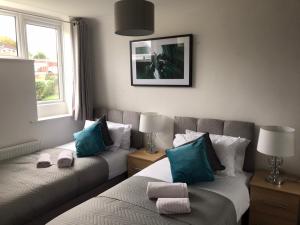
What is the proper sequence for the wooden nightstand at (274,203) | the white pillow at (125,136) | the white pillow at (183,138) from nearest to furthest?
the wooden nightstand at (274,203) < the white pillow at (183,138) < the white pillow at (125,136)

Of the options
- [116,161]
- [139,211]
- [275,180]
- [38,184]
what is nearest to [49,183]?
[38,184]

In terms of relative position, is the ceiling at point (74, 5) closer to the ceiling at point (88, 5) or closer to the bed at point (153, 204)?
Answer: the ceiling at point (88, 5)

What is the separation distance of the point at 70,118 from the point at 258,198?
2895 millimetres

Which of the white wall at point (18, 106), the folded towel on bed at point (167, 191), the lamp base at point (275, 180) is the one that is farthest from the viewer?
the white wall at point (18, 106)

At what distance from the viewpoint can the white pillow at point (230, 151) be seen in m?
2.54

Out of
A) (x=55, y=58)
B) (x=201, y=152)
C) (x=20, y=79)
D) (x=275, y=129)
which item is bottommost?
(x=201, y=152)

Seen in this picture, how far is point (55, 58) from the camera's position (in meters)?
3.94

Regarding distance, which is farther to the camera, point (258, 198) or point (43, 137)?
point (43, 137)

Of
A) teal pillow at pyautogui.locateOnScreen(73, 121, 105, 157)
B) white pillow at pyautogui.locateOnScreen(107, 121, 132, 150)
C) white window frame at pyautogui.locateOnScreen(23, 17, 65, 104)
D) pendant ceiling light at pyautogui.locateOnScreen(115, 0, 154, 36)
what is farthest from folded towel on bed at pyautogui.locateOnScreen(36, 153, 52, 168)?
pendant ceiling light at pyautogui.locateOnScreen(115, 0, 154, 36)

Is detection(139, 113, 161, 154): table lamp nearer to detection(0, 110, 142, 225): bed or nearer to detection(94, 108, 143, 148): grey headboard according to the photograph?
detection(94, 108, 143, 148): grey headboard

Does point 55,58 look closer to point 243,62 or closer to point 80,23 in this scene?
point 80,23

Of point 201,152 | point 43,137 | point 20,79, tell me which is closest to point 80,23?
point 20,79

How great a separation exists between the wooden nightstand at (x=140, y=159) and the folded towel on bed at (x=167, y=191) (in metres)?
1.03

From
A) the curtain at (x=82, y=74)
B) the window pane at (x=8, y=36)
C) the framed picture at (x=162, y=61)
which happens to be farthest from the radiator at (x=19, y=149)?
the framed picture at (x=162, y=61)
